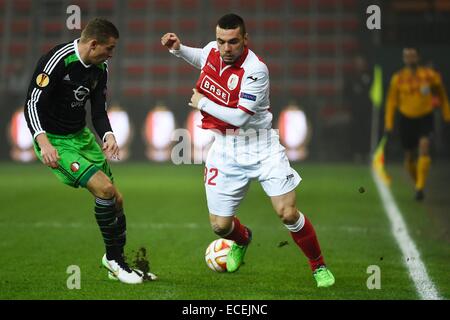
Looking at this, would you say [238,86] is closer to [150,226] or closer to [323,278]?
[323,278]

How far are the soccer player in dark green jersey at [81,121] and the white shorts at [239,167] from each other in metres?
0.70

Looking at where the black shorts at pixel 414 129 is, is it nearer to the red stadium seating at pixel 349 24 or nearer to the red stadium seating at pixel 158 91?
the red stadium seating at pixel 349 24

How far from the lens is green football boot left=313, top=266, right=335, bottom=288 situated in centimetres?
682

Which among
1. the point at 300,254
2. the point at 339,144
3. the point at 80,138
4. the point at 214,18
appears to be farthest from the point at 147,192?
the point at 214,18

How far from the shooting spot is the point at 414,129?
13.8 meters

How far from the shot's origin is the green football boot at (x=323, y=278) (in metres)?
6.82

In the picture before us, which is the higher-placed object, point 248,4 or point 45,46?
point 248,4

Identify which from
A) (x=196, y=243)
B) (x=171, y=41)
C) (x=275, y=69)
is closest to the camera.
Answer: (x=171, y=41)

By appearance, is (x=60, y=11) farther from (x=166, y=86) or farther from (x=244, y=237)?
(x=244, y=237)

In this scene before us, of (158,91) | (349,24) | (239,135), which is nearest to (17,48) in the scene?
(158,91)

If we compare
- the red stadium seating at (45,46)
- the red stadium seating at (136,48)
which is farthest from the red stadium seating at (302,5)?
the red stadium seating at (45,46)

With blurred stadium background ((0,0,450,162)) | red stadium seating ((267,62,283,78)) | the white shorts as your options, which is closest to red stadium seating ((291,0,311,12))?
blurred stadium background ((0,0,450,162))

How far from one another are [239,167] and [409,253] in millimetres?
2142

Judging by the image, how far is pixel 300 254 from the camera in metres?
8.51
